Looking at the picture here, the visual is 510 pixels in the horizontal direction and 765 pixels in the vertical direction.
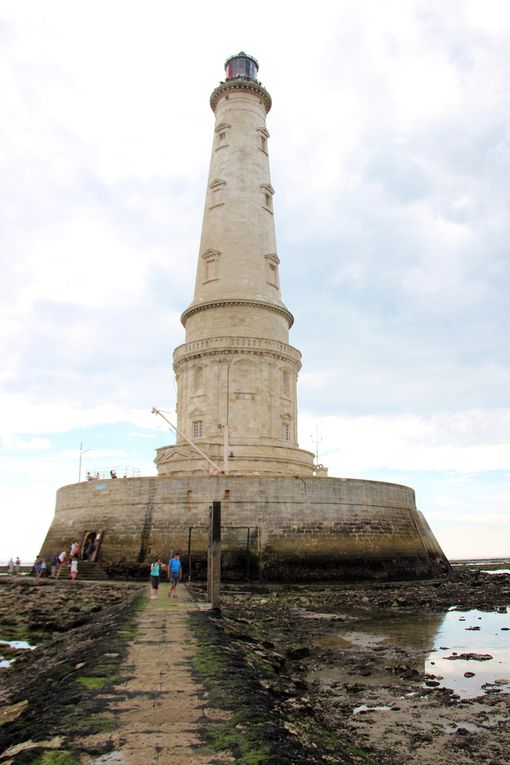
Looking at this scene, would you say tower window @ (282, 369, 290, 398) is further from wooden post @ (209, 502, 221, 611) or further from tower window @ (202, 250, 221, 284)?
wooden post @ (209, 502, 221, 611)

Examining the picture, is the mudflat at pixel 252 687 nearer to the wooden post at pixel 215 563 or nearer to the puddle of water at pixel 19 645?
the puddle of water at pixel 19 645

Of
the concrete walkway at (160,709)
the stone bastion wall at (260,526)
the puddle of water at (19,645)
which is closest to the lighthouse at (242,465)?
the stone bastion wall at (260,526)

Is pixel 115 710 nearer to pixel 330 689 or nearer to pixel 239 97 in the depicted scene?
pixel 330 689

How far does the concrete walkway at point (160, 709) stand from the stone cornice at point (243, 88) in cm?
3107

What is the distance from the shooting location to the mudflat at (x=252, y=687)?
4.91 metres

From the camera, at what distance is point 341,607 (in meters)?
17.5

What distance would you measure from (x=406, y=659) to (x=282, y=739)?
22.2ft

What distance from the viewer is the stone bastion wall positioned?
22.3 m

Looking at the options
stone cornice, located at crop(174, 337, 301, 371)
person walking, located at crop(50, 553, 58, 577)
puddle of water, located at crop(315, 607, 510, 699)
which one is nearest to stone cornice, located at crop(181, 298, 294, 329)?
stone cornice, located at crop(174, 337, 301, 371)

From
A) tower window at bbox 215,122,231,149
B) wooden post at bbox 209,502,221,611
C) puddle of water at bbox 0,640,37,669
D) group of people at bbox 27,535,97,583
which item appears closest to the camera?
puddle of water at bbox 0,640,37,669

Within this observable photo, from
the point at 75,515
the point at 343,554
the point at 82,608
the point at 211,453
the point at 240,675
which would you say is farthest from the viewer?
the point at 211,453

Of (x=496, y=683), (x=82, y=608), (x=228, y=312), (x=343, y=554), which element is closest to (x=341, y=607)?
(x=343, y=554)

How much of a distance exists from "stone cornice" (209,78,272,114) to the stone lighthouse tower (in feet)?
0.18

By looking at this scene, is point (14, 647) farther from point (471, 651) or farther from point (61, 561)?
point (61, 561)
